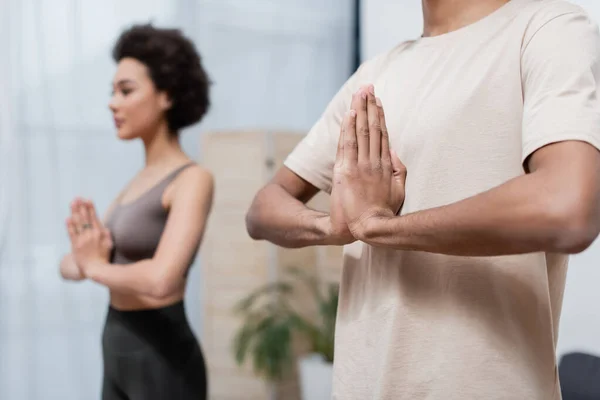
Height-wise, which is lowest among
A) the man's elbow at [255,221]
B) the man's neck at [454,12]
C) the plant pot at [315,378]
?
the plant pot at [315,378]

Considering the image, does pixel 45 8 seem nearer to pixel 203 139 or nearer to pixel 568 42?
pixel 203 139

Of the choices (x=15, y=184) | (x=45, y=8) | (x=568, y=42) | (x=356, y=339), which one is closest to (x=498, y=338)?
(x=356, y=339)

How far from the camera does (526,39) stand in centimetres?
101

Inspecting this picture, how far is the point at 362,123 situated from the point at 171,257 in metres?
0.99

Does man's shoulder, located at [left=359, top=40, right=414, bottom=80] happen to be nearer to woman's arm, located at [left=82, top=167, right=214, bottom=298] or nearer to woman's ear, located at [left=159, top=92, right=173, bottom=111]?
woman's arm, located at [left=82, top=167, right=214, bottom=298]

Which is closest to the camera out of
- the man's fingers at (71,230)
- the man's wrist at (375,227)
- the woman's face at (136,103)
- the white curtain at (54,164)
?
the man's wrist at (375,227)

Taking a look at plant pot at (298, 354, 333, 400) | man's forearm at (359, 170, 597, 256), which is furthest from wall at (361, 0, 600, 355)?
man's forearm at (359, 170, 597, 256)

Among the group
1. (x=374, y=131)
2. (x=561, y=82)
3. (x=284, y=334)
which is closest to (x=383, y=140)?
(x=374, y=131)

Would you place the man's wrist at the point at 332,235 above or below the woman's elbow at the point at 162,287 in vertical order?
above

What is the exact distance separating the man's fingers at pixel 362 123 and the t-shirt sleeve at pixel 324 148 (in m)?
0.25

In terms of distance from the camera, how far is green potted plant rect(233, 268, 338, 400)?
3.35m

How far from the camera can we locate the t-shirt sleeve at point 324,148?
4.30 feet

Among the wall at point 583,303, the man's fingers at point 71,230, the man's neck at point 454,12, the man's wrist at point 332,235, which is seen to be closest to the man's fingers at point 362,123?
the man's wrist at point 332,235

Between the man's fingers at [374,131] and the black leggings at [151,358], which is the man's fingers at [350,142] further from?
the black leggings at [151,358]
